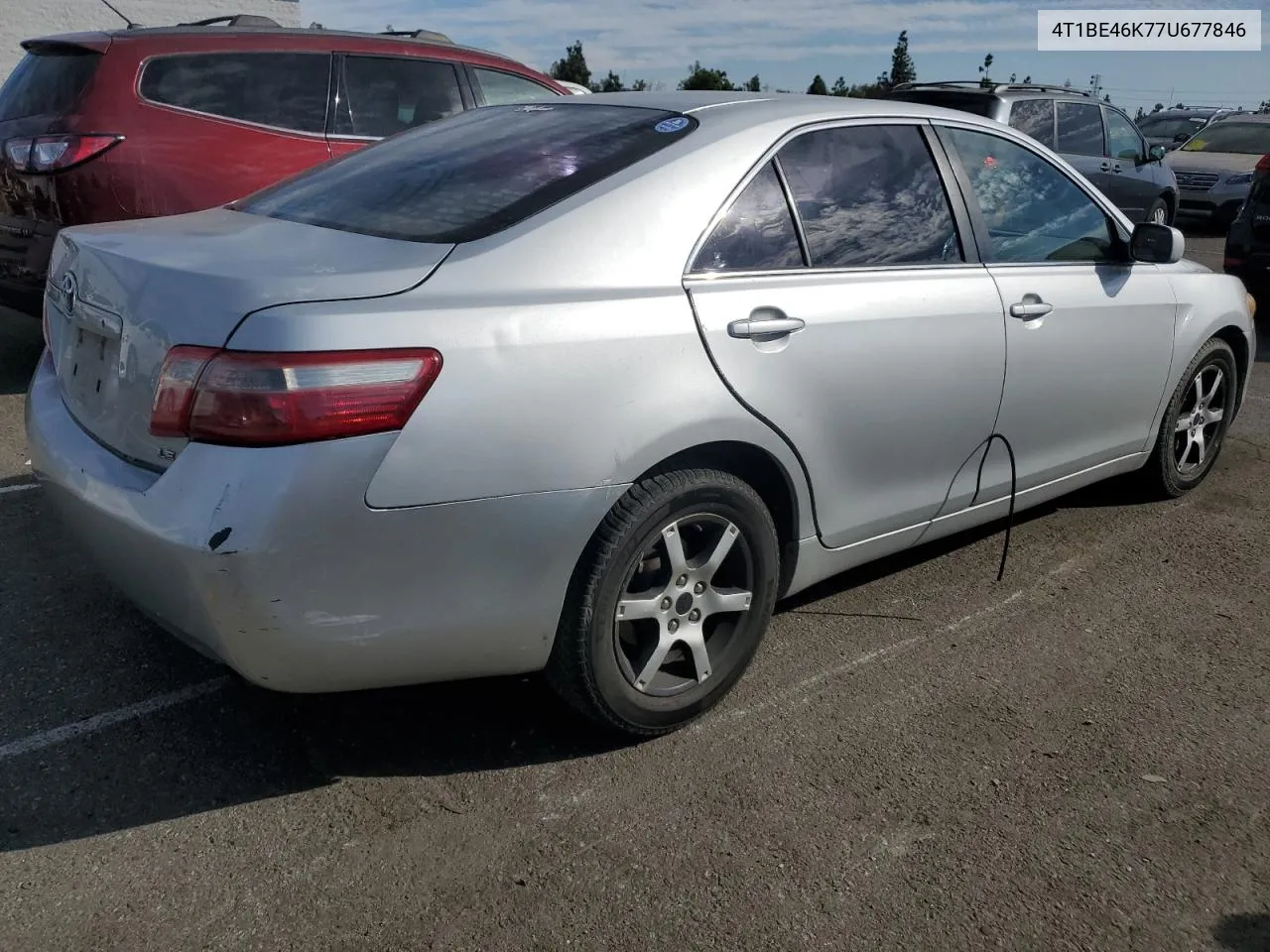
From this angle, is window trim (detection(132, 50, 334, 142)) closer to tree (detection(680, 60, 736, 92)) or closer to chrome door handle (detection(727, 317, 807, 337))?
chrome door handle (detection(727, 317, 807, 337))

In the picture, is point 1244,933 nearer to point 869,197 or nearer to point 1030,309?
point 1030,309

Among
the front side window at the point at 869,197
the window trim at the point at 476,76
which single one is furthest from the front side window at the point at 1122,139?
the front side window at the point at 869,197

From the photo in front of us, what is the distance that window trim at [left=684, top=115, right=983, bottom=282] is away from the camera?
2959 millimetres

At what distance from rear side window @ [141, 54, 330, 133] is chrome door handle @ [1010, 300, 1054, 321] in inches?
172

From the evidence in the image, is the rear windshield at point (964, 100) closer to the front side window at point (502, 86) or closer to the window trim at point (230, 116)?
the front side window at point (502, 86)

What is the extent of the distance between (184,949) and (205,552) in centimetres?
78

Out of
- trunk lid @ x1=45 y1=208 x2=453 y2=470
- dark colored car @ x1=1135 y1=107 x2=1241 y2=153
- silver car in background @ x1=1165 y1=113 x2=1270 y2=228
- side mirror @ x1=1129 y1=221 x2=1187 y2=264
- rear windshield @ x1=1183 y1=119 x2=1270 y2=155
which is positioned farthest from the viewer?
dark colored car @ x1=1135 y1=107 x2=1241 y2=153

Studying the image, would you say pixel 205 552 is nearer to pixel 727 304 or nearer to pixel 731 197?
pixel 727 304

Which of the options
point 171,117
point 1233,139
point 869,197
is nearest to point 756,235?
point 869,197

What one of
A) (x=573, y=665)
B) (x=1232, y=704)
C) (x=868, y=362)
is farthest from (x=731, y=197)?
(x=1232, y=704)

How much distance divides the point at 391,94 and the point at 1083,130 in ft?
28.2

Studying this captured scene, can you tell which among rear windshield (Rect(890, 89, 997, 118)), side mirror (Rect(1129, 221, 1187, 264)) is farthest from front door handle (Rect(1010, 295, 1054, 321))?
rear windshield (Rect(890, 89, 997, 118))

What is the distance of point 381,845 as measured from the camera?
2.60 metres

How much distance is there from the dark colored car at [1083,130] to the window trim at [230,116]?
627 centimetres
